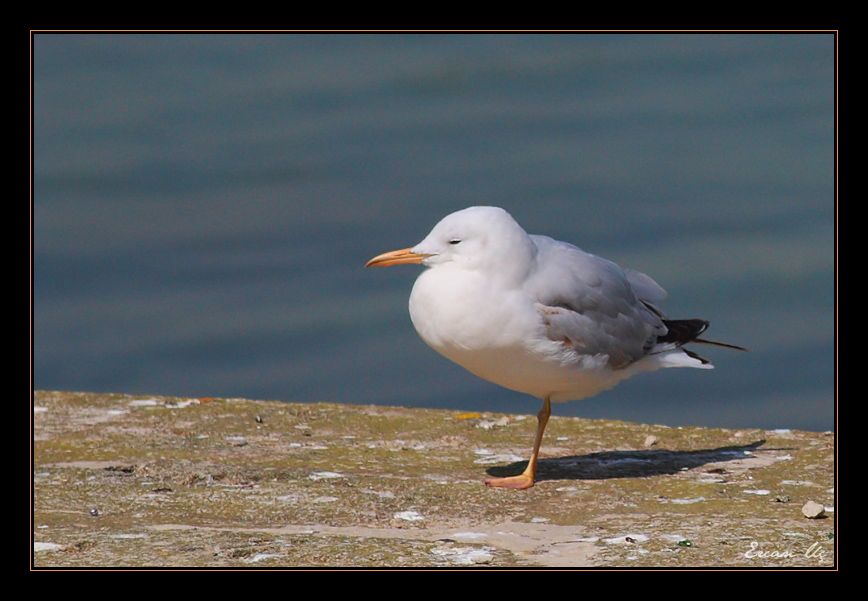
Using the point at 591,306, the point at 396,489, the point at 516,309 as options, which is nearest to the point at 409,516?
the point at 396,489

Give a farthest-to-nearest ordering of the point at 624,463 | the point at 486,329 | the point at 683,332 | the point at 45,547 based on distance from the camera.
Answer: the point at 683,332
the point at 624,463
the point at 486,329
the point at 45,547

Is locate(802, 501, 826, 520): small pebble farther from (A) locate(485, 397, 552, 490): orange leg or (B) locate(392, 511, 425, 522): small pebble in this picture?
(B) locate(392, 511, 425, 522): small pebble

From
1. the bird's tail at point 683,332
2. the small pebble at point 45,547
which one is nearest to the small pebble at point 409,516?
the small pebble at point 45,547

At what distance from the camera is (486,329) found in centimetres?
550

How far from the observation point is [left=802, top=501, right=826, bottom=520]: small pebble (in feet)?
16.2

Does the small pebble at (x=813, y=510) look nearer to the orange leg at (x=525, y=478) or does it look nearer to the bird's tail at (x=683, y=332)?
the orange leg at (x=525, y=478)

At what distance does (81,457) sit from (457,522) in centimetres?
174

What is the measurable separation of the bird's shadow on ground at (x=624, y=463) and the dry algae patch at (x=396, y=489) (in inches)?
0.6

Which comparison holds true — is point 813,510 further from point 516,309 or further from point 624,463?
point 516,309

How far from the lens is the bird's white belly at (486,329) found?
550 cm

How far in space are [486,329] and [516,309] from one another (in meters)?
0.15

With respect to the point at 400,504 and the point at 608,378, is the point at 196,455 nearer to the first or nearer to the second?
the point at 400,504

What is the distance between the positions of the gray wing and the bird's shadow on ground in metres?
0.40
